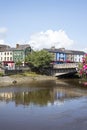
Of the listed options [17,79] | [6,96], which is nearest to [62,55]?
[17,79]

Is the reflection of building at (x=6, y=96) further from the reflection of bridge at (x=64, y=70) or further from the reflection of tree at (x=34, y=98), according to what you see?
the reflection of bridge at (x=64, y=70)

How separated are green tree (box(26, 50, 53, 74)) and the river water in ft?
154

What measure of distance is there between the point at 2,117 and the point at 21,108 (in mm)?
8575

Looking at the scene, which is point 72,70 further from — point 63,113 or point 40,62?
point 63,113

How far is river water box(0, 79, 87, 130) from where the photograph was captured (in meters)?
43.8

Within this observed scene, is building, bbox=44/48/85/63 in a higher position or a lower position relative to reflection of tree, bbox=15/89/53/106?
higher

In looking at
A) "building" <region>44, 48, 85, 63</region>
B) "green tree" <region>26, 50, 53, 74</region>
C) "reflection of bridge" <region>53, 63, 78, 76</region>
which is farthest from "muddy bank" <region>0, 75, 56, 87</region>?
"building" <region>44, 48, 85, 63</region>

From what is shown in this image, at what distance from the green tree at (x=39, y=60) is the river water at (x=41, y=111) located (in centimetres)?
4692

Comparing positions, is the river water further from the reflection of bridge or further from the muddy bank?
the reflection of bridge

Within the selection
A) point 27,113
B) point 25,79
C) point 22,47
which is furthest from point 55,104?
point 22,47

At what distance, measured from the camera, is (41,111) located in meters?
54.0

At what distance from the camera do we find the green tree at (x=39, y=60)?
125500 millimetres

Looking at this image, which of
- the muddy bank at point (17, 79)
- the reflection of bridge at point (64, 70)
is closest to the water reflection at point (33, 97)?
the muddy bank at point (17, 79)

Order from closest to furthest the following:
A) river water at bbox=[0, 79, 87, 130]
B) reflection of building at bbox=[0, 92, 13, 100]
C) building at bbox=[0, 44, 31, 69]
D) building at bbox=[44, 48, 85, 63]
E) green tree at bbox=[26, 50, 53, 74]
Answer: river water at bbox=[0, 79, 87, 130]
reflection of building at bbox=[0, 92, 13, 100]
green tree at bbox=[26, 50, 53, 74]
building at bbox=[0, 44, 31, 69]
building at bbox=[44, 48, 85, 63]
